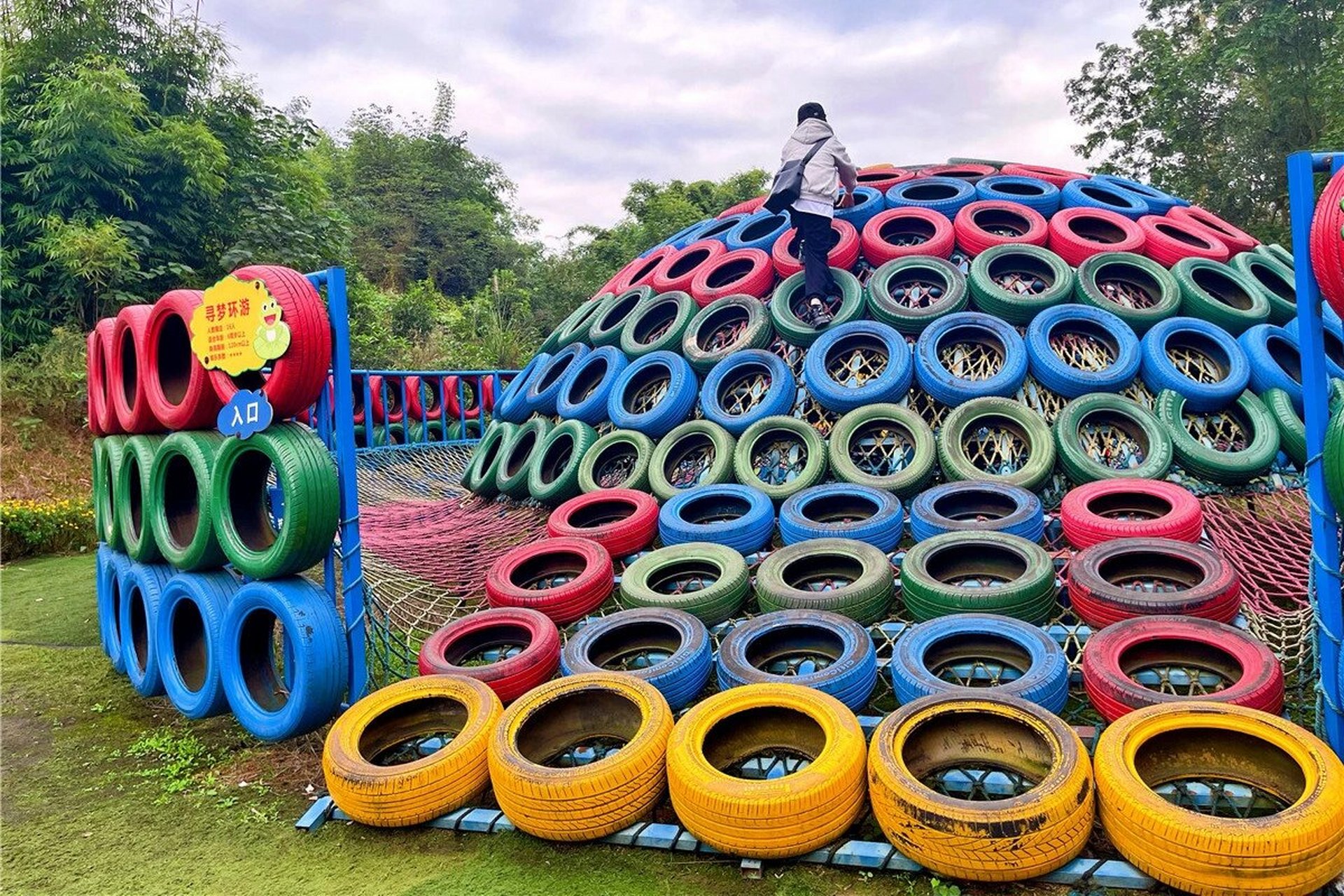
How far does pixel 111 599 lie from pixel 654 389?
183 inches

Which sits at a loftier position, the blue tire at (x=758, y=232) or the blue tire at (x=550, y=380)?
the blue tire at (x=758, y=232)

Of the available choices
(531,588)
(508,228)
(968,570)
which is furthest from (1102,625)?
(508,228)

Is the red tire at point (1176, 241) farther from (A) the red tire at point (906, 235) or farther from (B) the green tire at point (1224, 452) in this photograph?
(B) the green tire at point (1224, 452)

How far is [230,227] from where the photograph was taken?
56.9 ft

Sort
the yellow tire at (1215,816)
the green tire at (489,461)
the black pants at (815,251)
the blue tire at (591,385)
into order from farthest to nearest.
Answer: the green tire at (489,461)
the blue tire at (591,385)
the black pants at (815,251)
the yellow tire at (1215,816)

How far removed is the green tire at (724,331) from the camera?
7.21m

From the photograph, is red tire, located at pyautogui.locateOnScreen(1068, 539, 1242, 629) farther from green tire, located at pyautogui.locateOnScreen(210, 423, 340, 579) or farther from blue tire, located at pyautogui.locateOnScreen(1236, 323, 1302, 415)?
green tire, located at pyautogui.locateOnScreen(210, 423, 340, 579)

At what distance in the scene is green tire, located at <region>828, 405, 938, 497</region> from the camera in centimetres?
590

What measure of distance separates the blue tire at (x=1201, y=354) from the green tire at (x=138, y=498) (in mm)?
7142

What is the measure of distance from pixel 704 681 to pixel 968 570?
1910mm

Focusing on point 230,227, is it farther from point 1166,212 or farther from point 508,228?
point 508,228

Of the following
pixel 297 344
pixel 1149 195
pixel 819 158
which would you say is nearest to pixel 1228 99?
pixel 1149 195

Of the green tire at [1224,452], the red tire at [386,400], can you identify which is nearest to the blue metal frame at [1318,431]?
the green tire at [1224,452]

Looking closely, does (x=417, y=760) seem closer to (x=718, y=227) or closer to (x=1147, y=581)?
(x=1147, y=581)
